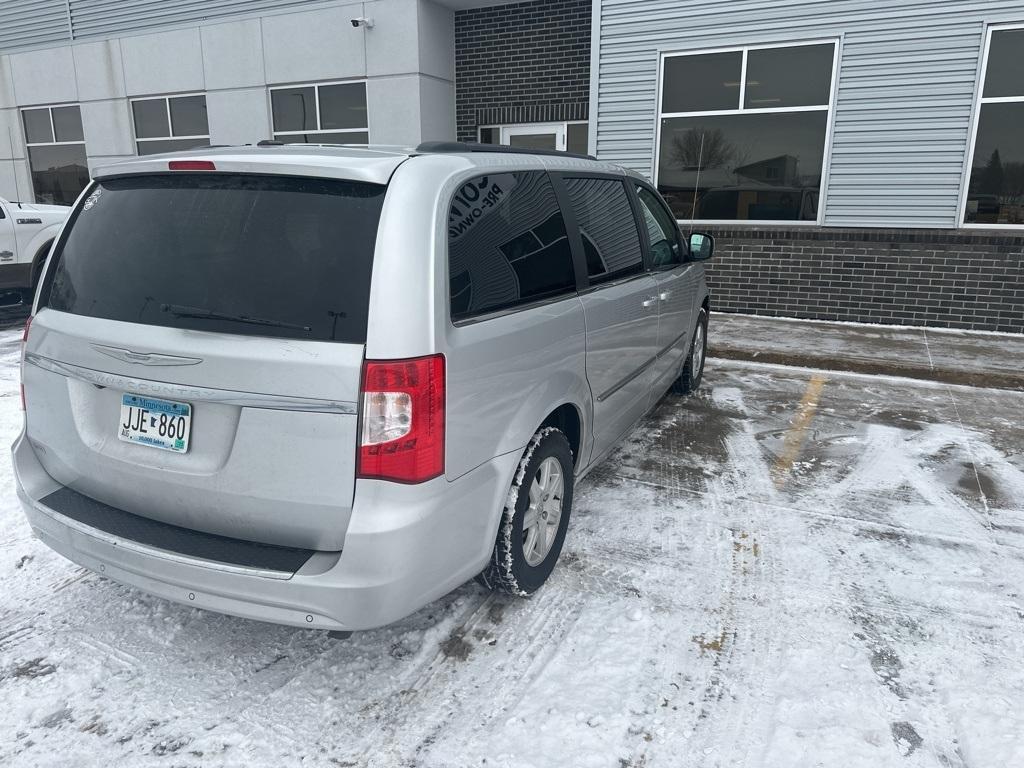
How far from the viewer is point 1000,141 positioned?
8.60 meters

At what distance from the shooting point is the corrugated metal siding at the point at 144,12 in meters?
12.2

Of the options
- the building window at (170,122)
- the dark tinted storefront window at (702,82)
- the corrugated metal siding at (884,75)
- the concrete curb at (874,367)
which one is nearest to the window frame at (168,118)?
the building window at (170,122)

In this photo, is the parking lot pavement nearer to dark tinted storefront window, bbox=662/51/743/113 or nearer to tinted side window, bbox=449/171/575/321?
tinted side window, bbox=449/171/575/321

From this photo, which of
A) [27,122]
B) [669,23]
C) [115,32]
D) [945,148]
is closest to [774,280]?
[945,148]

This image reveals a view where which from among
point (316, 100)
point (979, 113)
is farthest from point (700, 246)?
point (316, 100)

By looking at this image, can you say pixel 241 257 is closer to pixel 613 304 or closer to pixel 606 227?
pixel 613 304

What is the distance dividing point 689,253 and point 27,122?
51.1 feet

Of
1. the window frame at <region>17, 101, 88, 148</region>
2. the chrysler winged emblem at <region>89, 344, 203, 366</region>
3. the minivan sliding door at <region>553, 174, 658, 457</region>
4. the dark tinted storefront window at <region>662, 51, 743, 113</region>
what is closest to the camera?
the chrysler winged emblem at <region>89, 344, 203, 366</region>

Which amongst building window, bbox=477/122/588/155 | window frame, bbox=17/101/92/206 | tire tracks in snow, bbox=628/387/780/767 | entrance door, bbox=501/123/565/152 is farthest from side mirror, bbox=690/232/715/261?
window frame, bbox=17/101/92/206

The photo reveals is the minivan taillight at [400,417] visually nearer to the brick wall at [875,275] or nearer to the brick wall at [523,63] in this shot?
the brick wall at [875,275]

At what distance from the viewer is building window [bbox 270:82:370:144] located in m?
11.8

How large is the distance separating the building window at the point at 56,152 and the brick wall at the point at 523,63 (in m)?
8.16

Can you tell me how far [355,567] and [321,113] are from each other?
37.6ft

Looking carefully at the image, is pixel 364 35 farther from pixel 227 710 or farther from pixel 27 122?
pixel 227 710
